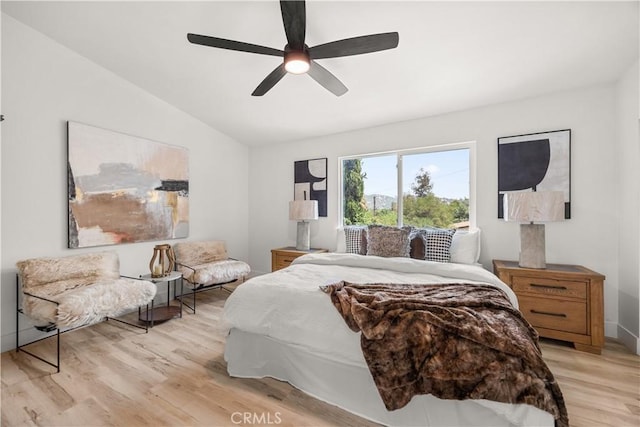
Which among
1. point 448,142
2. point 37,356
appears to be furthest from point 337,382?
point 448,142

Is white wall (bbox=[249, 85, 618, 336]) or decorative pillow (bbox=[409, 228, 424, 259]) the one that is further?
decorative pillow (bbox=[409, 228, 424, 259])

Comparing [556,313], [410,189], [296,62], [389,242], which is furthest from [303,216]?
Result: [556,313]

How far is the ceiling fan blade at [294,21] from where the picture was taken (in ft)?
5.43

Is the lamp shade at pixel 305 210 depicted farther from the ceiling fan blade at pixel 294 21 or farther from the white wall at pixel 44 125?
the ceiling fan blade at pixel 294 21

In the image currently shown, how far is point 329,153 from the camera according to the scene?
434 cm

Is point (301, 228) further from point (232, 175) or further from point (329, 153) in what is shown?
point (232, 175)

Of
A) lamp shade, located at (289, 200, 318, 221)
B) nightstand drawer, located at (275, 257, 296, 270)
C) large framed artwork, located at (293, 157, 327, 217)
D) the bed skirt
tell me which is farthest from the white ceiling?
the bed skirt

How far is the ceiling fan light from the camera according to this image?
1.95 m

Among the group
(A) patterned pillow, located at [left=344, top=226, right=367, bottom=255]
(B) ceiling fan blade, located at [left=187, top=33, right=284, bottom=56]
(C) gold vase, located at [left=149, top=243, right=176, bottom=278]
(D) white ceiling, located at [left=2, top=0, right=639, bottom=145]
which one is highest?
(D) white ceiling, located at [left=2, top=0, right=639, bottom=145]

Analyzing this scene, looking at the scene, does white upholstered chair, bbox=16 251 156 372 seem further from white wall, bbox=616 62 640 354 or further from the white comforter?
white wall, bbox=616 62 640 354

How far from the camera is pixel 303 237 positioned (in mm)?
4145

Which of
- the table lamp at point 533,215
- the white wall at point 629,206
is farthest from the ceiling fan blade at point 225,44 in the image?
the white wall at point 629,206

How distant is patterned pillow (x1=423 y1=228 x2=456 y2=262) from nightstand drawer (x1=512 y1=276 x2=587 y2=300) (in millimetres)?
647

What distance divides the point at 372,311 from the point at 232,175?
3.87m
